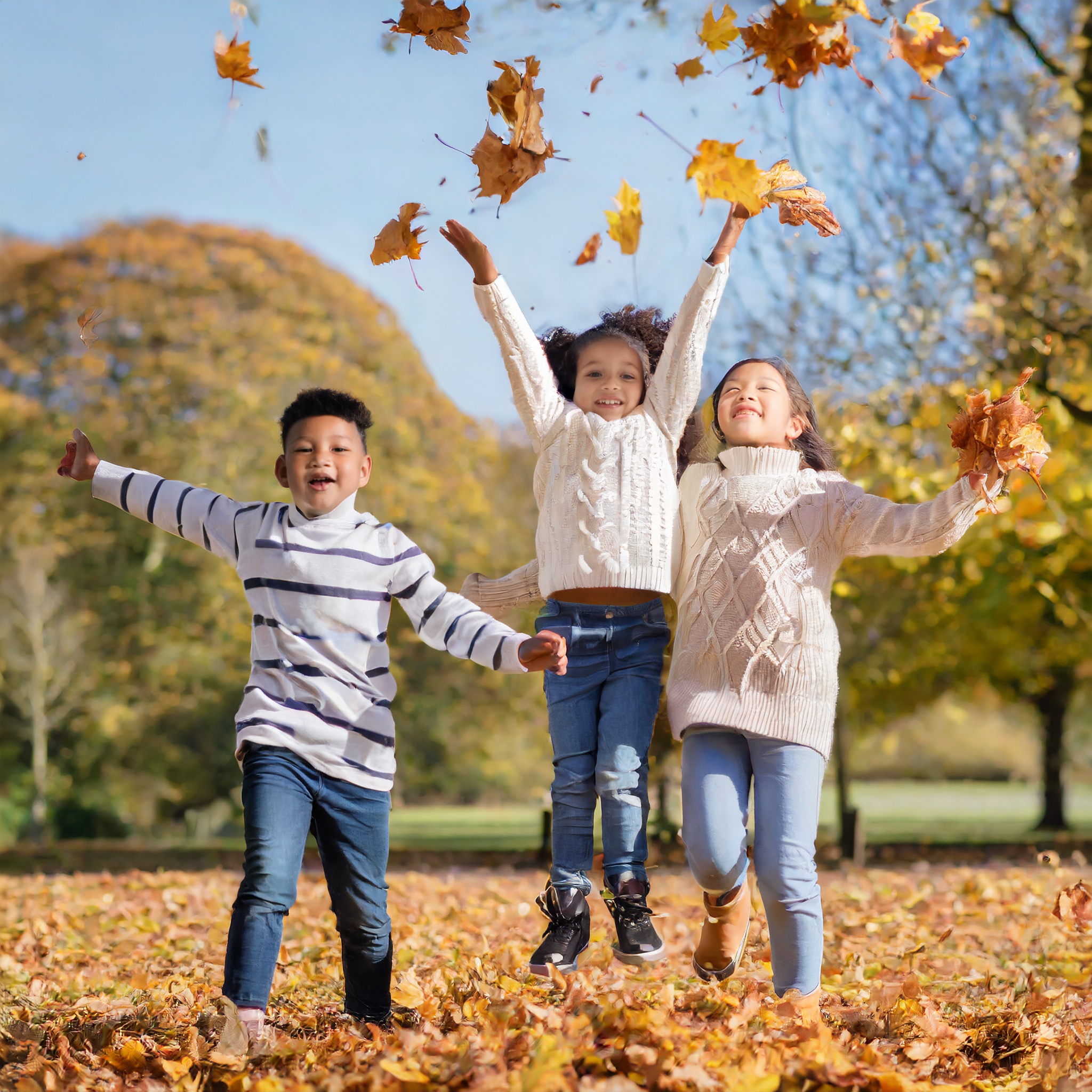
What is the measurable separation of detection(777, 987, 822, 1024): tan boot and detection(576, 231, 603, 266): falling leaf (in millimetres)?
2594

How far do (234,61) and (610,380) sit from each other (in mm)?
1603

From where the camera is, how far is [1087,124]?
830 centimetres

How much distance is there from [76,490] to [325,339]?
3944mm

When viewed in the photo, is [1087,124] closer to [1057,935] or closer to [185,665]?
[1057,935]

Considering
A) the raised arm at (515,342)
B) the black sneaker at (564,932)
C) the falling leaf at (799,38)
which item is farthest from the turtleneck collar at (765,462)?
the black sneaker at (564,932)

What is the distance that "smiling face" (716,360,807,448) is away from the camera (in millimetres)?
3547

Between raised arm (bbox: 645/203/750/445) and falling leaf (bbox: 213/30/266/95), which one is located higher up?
falling leaf (bbox: 213/30/266/95)

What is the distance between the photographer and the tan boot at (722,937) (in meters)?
3.42

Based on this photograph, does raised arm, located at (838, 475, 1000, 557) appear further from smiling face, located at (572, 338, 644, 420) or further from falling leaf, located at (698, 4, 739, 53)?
falling leaf, located at (698, 4, 739, 53)

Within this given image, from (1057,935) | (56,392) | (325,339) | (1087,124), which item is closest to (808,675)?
(1057,935)

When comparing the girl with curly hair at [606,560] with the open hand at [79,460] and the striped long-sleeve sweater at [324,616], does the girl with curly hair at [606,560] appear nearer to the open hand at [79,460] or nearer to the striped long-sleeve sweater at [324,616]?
the striped long-sleeve sweater at [324,616]

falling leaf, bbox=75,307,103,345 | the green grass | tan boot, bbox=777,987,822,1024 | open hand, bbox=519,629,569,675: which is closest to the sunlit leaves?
open hand, bbox=519,629,569,675

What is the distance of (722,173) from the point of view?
3.27 metres

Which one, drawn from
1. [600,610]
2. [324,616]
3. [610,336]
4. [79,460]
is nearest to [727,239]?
[610,336]
